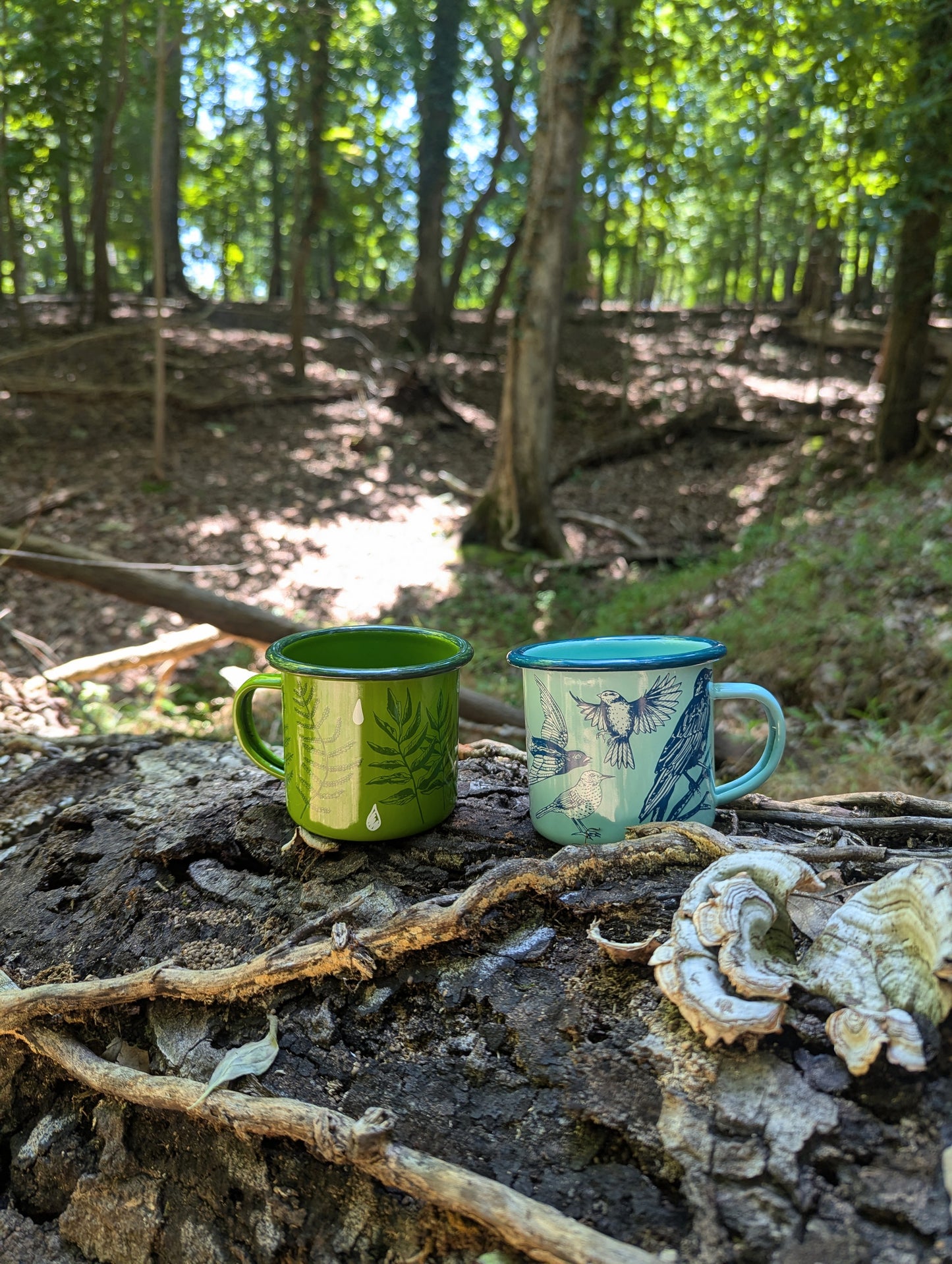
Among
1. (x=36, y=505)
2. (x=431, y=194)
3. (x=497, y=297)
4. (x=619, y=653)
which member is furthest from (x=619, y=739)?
(x=431, y=194)

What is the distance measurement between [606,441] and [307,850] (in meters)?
9.41

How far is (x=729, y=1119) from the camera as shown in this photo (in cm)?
77

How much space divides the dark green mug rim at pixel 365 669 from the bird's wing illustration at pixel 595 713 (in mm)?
184

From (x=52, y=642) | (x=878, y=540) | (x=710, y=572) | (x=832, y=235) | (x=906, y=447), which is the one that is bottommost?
(x=52, y=642)

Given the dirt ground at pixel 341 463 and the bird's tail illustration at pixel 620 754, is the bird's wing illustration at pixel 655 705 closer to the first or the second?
the bird's tail illustration at pixel 620 754

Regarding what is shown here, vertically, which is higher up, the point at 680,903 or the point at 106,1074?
the point at 680,903

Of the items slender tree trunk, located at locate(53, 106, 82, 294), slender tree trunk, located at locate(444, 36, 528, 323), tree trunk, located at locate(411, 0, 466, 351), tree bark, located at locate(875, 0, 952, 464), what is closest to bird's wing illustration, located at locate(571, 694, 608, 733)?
tree bark, located at locate(875, 0, 952, 464)

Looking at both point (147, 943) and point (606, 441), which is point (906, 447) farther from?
point (147, 943)

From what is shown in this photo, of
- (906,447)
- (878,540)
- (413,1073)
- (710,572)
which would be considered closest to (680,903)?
(413,1073)

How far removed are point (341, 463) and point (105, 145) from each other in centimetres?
448

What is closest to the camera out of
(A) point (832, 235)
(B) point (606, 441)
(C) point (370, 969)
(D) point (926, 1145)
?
(D) point (926, 1145)

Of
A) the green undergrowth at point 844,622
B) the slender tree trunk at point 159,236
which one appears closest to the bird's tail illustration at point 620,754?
the green undergrowth at point 844,622

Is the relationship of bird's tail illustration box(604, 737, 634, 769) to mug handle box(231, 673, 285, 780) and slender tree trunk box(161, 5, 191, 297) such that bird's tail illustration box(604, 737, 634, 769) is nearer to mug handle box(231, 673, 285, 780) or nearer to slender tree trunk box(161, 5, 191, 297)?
mug handle box(231, 673, 285, 780)

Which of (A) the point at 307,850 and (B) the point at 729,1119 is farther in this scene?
(A) the point at 307,850
